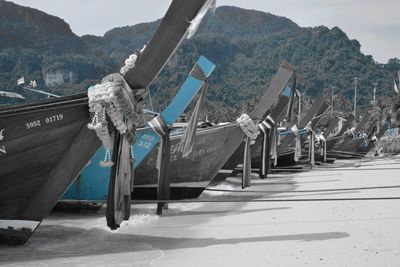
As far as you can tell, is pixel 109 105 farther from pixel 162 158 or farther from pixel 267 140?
pixel 267 140

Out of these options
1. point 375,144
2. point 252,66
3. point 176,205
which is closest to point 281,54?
point 252,66

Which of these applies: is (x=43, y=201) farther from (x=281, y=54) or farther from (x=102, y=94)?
(x=281, y=54)

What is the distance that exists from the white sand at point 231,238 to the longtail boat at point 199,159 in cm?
106

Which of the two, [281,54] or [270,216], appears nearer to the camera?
[270,216]

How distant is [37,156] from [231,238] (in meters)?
2.59

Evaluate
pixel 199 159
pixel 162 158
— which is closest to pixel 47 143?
pixel 162 158

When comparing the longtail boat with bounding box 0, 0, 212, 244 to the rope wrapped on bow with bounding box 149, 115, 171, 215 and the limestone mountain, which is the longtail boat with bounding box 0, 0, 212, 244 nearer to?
the rope wrapped on bow with bounding box 149, 115, 171, 215

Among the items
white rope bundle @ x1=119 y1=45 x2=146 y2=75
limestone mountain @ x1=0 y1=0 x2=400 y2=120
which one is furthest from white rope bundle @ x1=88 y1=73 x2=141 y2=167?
limestone mountain @ x1=0 y1=0 x2=400 y2=120

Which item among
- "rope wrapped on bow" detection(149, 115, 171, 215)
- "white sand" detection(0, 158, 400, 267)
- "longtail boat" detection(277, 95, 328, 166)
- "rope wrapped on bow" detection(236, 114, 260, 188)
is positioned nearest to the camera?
"white sand" detection(0, 158, 400, 267)

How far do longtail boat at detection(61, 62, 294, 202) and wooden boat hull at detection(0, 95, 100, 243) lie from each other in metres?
3.80

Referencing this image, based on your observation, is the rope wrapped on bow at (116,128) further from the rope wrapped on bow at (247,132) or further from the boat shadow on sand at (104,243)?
the rope wrapped on bow at (247,132)

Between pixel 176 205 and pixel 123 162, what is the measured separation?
4.67 meters

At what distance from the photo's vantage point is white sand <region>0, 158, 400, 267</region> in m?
5.89

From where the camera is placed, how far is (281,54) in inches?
7234
